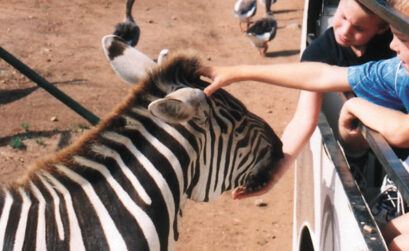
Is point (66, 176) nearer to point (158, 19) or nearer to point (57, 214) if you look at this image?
point (57, 214)

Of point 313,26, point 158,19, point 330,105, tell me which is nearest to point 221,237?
point 330,105

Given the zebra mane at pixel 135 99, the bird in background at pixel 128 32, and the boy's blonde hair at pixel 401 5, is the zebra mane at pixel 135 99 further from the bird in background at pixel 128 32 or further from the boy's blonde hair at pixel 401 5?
the bird in background at pixel 128 32

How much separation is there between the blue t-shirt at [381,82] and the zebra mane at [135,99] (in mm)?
764

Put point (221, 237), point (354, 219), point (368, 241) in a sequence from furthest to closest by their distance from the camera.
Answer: point (221, 237) → point (354, 219) → point (368, 241)

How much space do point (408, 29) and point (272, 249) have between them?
10.7 feet

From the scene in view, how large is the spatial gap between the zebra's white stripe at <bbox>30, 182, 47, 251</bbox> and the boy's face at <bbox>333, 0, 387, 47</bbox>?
1.84m

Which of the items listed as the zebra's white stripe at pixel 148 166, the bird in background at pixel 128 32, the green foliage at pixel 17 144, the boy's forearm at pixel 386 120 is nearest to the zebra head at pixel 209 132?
the zebra's white stripe at pixel 148 166

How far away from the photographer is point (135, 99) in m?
2.15

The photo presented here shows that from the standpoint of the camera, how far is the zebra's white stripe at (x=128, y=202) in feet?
6.65

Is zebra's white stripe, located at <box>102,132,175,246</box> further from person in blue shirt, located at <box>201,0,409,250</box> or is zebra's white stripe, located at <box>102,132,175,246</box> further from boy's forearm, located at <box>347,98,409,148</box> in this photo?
boy's forearm, located at <box>347,98,409,148</box>

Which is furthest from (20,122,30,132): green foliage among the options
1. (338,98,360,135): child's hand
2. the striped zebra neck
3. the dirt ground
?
(338,98,360,135): child's hand

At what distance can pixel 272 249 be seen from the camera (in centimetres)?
461

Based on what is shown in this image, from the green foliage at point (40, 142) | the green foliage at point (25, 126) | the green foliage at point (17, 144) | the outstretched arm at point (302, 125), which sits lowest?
the green foliage at point (40, 142)

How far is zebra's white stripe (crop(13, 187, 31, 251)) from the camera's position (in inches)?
73.9
